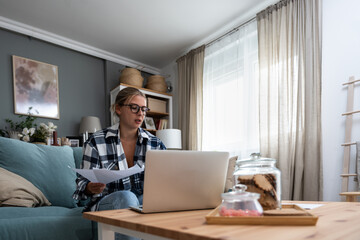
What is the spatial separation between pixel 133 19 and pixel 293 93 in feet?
6.73

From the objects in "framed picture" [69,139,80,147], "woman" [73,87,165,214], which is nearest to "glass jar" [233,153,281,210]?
"woman" [73,87,165,214]

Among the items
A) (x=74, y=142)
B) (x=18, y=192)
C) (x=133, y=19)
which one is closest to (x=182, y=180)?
(x=18, y=192)

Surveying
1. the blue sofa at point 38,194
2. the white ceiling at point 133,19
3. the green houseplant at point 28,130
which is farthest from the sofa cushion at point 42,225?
the white ceiling at point 133,19

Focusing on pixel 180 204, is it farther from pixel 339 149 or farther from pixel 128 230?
pixel 339 149

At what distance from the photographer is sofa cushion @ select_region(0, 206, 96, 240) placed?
4.43 feet

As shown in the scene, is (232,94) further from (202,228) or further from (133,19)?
(202,228)

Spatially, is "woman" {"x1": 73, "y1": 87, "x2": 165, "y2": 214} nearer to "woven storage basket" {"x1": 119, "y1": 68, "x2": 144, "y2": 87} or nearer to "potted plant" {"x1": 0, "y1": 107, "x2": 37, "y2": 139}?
"potted plant" {"x1": 0, "y1": 107, "x2": 37, "y2": 139}

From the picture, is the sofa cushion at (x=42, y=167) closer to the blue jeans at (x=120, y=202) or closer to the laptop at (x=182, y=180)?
the blue jeans at (x=120, y=202)

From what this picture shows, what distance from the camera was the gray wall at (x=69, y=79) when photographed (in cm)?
324

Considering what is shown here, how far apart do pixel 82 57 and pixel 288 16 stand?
2796 millimetres

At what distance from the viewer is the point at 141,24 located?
11.2 ft

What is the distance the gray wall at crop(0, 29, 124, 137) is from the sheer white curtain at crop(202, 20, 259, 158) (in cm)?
153

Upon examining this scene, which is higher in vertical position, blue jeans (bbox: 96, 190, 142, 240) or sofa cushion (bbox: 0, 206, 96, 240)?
blue jeans (bbox: 96, 190, 142, 240)

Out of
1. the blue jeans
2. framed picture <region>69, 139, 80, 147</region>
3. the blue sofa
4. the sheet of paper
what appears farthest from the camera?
framed picture <region>69, 139, 80, 147</region>
